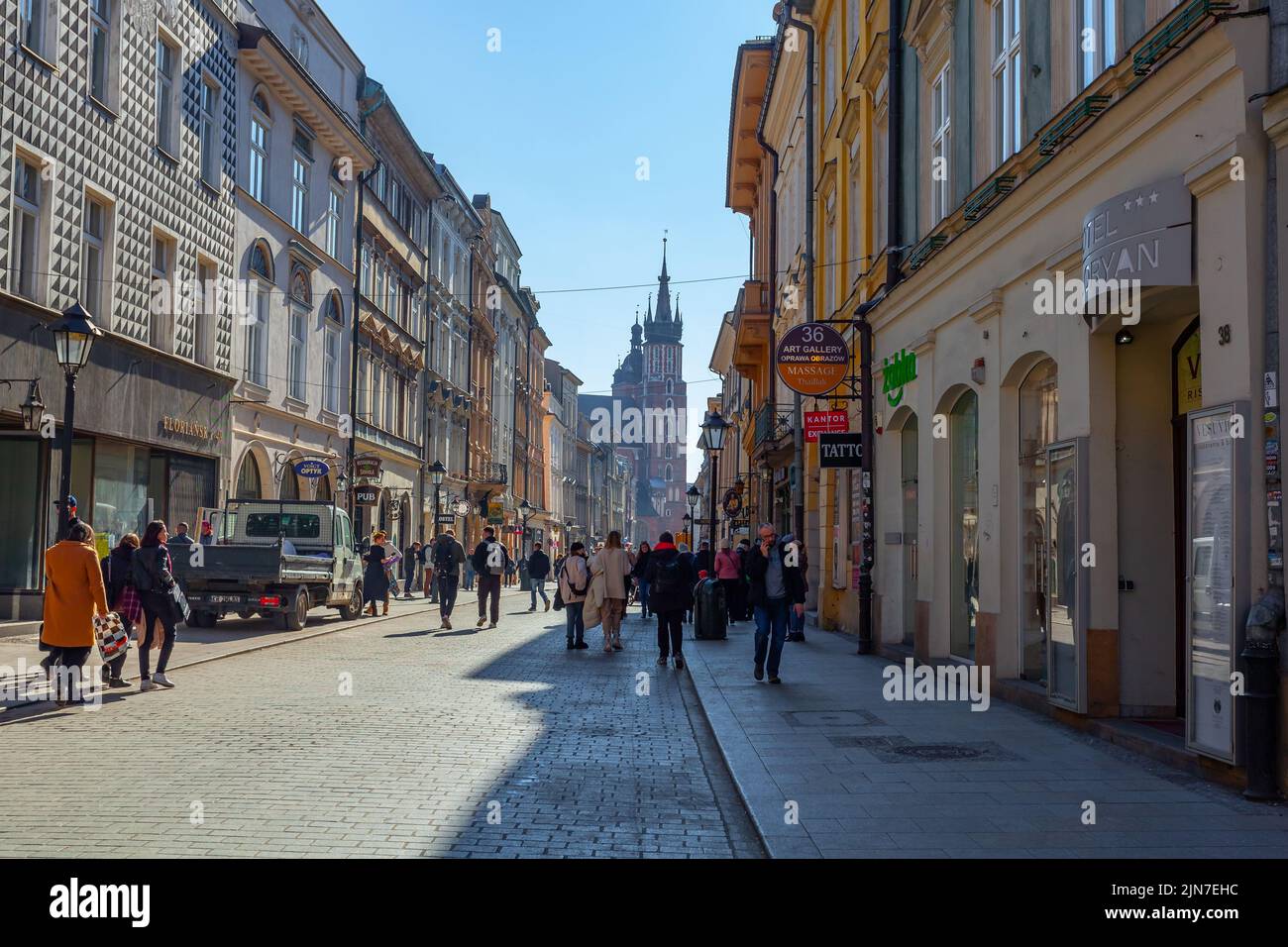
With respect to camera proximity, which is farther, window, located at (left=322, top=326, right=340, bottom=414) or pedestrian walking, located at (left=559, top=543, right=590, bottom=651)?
window, located at (left=322, top=326, right=340, bottom=414)

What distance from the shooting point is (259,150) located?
94.8ft

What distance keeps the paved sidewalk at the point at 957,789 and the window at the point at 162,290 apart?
15823mm

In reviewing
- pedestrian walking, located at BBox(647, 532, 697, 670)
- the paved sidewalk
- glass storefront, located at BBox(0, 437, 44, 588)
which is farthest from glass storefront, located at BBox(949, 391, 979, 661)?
glass storefront, located at BBox(0, 437, 44, 588)

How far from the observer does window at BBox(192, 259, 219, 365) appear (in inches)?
1009

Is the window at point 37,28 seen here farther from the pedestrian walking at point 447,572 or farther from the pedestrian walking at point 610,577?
the pedestrian walking at point 610,577

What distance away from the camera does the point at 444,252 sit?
5100 cm

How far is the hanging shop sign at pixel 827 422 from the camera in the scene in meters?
19.4

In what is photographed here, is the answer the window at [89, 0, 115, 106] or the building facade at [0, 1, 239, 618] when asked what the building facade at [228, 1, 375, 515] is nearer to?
the building facade at [0, 1, 239, 618]

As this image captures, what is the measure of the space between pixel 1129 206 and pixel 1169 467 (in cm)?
239

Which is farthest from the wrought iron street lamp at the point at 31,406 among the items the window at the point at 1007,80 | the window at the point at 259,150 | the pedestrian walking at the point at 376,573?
the window at the point at 1007,80

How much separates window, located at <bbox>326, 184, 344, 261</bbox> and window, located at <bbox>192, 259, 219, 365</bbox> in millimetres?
7859
